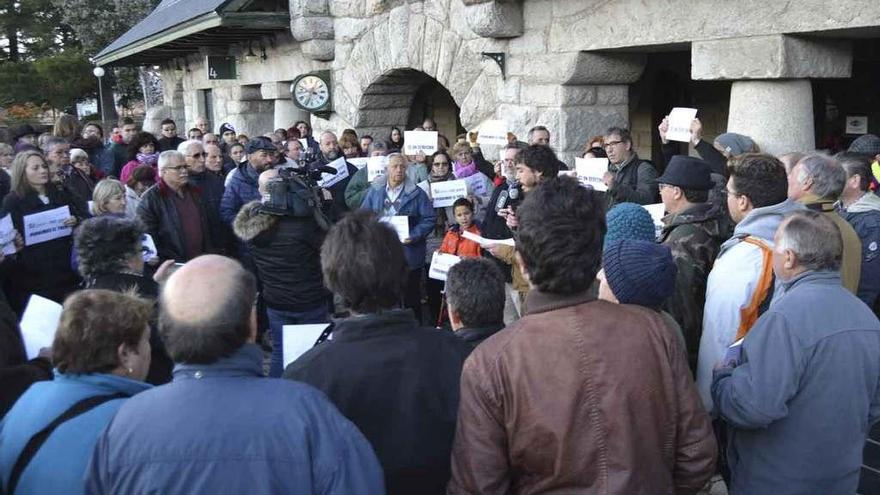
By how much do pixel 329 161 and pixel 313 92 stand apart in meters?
2.94

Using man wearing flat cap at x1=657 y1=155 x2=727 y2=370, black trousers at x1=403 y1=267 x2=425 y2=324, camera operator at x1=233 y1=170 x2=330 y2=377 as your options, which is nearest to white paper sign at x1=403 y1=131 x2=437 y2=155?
black trousers at x1=403 y1=267 x2=425 y2=324

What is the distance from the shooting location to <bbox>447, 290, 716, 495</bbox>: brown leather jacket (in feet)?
6.03

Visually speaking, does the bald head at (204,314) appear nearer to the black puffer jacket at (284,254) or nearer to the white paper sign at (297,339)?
the white paper sign at (297,339)

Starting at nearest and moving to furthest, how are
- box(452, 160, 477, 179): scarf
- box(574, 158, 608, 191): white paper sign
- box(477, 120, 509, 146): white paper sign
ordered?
box(574, 158, 608, 191): white paper sign → box(452, 160, 477, 179): scarf → box(477, 120, 509, 146): white paper sign

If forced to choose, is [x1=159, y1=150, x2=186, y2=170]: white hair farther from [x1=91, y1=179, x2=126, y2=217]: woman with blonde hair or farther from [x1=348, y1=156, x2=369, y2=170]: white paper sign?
[x1=348, y1=156, x2=369, y2=170]: white paper sign

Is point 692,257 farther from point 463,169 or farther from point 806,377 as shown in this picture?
point 463,169

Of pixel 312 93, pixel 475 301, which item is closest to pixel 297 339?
pixel 475 301

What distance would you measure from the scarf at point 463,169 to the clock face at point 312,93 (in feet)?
13.4

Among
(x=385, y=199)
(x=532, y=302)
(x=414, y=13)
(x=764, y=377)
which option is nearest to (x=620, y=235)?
(x=764, y=377)

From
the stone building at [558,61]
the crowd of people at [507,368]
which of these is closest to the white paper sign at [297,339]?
the crowd of people at [507,368]

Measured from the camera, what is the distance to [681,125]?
5.61 metres

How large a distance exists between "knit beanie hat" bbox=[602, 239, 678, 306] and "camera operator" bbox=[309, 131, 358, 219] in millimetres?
3867

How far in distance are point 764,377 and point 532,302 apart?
907mm

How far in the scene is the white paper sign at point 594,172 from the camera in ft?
18.6
